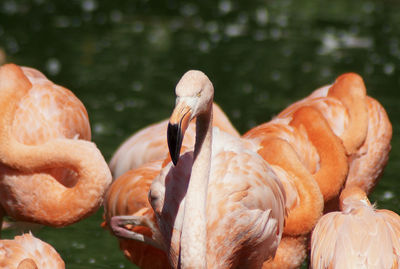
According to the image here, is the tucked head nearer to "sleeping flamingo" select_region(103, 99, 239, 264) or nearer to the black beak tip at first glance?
the black beak tip

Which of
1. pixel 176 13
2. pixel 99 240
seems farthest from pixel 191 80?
pixel 176 13

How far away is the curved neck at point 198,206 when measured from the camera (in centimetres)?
361

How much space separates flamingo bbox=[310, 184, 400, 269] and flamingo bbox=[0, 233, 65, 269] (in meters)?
1.28

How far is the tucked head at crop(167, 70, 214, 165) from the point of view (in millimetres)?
3311

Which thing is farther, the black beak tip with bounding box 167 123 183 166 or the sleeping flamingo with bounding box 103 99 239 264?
the sleeping flamingo with bounding box 103 99 239 264

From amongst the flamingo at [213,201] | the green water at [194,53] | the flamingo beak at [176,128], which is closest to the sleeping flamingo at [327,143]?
the flamingo at [213,201]

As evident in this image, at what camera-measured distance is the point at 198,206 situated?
3.65 m

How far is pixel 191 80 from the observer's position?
3.47 meters

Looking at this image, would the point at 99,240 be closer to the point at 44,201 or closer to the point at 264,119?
the point at 44,201

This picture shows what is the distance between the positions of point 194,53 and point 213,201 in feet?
21.4

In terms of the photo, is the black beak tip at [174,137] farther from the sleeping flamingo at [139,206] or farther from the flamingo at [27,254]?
the flamingo at [27,254]

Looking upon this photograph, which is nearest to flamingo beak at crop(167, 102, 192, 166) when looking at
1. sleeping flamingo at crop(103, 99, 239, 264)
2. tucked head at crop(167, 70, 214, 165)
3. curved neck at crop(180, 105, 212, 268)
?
tucked head at crop(167, 70, 214, 165)

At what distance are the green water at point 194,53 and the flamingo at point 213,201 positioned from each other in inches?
66.5

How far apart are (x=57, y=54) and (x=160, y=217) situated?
6.52 meters
